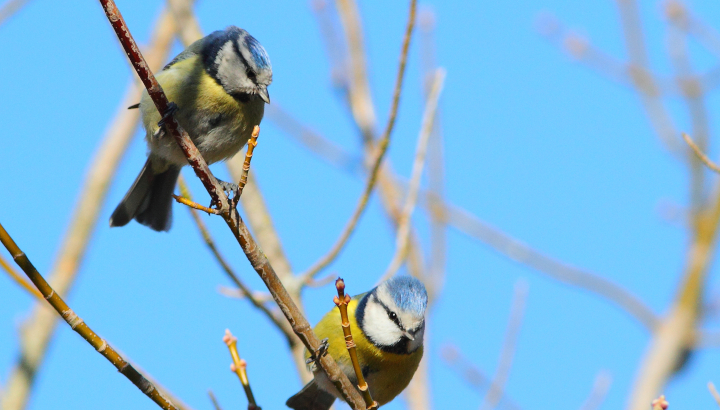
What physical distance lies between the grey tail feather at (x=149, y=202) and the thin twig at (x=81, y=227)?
76 centimetres

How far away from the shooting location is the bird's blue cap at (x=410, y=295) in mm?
3262

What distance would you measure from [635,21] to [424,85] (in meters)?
1.88

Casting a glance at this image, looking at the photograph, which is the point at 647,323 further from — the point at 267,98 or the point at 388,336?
the point at 267,98

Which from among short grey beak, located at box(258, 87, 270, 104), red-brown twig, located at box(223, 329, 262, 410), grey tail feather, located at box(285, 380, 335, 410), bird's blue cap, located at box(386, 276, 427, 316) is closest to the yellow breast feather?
bird's blue cap, located at box(386, 276, 427, 316)

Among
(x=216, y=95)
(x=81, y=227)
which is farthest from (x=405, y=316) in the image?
(x=81, y=227)

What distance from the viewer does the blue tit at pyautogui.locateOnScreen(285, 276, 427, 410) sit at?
3287mm

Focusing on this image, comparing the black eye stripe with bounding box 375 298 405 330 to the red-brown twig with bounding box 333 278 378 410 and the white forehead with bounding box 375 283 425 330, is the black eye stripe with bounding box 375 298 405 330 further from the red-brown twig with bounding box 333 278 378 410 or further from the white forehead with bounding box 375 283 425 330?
the red-brown twig with bounding box 333 278 378 410

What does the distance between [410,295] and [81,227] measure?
3084mm

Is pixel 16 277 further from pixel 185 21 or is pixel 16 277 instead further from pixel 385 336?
pixel 185 21

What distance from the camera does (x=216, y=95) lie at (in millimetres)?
3404

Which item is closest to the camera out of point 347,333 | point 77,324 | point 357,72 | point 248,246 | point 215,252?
point 77,324

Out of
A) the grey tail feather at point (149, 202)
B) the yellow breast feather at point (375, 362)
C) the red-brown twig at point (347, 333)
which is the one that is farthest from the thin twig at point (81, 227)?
the red-brown twig at point (347, 333)

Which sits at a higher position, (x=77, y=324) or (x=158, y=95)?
(x=158, y=95)

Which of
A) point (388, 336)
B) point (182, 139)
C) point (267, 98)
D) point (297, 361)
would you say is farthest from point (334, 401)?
point (182, 139)
